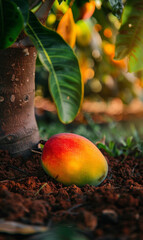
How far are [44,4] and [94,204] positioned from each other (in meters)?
0.71

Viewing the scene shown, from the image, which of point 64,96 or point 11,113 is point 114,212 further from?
point 11,113

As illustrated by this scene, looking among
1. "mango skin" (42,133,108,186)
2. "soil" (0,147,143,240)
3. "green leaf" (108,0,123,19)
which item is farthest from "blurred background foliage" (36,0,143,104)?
"soil" (0,147,143,240)

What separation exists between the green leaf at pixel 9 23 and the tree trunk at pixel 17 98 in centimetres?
21

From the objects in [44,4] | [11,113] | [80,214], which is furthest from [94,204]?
[44,4]

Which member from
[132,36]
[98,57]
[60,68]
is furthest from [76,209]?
[98,57]

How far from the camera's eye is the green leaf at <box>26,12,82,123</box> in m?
0.86

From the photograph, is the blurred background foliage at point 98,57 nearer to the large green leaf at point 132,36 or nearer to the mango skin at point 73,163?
the large green leaf at point 132,36

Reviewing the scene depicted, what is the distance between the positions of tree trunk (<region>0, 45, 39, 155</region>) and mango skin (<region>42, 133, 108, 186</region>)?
205 mm

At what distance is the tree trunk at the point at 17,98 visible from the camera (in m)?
1.09

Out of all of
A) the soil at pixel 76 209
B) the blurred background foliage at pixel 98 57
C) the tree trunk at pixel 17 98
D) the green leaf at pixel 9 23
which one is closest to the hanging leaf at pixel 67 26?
the blurred background foliage at pixel 98 57

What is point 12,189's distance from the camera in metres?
0.86

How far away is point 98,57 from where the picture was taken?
272 cm

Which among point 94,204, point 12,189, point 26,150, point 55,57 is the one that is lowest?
point 26,150

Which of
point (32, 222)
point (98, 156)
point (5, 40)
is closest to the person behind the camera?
point (32, 222)
